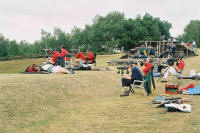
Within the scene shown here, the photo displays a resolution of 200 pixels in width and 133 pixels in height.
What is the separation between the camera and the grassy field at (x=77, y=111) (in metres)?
7.57

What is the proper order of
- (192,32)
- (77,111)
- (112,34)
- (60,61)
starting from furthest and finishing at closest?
(192,32), (112,34), (60,61), (77,111)

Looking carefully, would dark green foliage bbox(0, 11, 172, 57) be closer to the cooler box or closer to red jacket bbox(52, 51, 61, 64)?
red jacket bbox(52, 51, 61, 64)

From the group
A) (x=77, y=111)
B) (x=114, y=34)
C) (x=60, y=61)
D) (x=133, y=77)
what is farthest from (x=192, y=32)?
(x=77, y=111)

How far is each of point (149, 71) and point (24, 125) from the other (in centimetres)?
687

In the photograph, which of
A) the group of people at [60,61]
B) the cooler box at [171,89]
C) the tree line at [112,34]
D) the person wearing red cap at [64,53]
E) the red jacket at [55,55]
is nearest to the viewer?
the cooler box at [171,89]

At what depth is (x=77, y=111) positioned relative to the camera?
9742 mm

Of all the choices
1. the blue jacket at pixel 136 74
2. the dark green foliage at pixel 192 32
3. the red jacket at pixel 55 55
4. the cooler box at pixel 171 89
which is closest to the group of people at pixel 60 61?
the red jacket at pixel 55 55

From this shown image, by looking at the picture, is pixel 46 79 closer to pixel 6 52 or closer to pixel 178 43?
pixel 178 43

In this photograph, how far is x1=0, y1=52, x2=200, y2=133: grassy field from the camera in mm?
7570

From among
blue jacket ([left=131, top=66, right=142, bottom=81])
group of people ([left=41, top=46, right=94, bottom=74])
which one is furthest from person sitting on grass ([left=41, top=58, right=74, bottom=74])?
blue jacket ([left=131, top=66, right=142, bottom=81])

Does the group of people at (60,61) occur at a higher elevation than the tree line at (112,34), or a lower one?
lower

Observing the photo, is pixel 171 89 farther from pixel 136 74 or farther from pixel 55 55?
pixel 55 55

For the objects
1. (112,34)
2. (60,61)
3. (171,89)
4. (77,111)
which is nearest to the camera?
(77,111)

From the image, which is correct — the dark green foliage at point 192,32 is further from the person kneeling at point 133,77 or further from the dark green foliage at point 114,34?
the person kneeling at point 133,77
